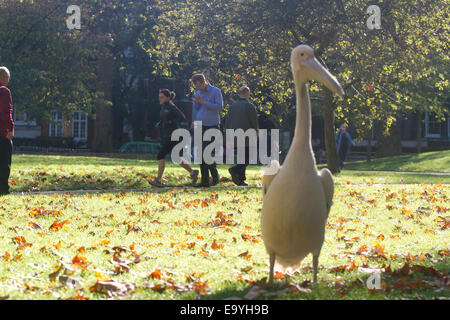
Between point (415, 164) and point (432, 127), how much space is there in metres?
17.5

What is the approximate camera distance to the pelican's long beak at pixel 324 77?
409cm

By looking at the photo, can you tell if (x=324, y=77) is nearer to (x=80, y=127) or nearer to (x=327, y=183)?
(x=327, y=183)

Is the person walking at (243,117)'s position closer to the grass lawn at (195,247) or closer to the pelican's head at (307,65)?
the grass lawn at (195,247)

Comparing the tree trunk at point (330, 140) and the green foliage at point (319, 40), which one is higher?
the green foliage at point (319, 40)

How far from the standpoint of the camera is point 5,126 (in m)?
10.3

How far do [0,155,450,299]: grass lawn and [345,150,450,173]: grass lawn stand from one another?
12.9 m

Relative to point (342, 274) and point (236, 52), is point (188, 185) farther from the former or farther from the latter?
point (342, 274)

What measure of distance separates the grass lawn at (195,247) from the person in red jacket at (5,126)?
0.45 m

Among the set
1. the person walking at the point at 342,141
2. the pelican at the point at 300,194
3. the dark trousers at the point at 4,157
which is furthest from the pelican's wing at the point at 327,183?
the person walking at the point at 342,141

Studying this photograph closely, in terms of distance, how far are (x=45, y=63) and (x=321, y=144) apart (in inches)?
869

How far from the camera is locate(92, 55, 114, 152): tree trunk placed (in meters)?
33.6

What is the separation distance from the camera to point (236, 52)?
17.8m

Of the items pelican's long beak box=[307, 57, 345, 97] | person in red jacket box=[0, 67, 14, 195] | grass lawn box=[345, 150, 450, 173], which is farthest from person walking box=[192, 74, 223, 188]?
grass lawn box=[345, 150, 450, 173]

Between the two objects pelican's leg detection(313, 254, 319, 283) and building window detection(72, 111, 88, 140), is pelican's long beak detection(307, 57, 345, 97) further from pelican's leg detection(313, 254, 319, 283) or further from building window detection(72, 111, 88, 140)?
building window detection(72, 111, 88, 140)
